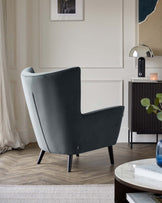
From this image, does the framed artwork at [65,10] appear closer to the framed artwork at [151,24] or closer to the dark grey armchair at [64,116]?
the framed artwork at [151,24]

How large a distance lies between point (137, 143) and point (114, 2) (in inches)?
73.6

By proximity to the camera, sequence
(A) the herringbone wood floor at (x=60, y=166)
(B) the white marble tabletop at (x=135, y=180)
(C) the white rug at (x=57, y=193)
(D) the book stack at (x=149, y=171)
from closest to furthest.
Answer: (B) the white marble tabletop at (x=135, y=180) < (D) the book stack at (x=149, y=171) < (C) the white rug at (x=57, y=193) < (A) the herringbone wood floor at (x=60, y=166)

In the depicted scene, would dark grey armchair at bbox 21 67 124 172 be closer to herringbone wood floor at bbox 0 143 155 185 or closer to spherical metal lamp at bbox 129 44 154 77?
herringbone wood floor at bbox 0 143 155 185

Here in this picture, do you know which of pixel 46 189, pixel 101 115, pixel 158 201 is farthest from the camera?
pixel 101 115

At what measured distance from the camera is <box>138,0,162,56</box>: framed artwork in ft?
17.2

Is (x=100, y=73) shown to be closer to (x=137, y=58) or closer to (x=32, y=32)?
(x=137, y=58)

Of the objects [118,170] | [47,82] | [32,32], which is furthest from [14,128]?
[118,170]

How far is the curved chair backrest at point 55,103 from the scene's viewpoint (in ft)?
11.7

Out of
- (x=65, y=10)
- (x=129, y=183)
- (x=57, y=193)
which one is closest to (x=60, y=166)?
(x=57, y=193)

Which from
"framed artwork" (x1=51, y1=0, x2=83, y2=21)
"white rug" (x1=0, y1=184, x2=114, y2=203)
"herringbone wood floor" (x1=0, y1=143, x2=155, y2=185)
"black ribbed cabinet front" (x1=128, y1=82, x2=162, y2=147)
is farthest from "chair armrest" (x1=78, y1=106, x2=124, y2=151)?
"framed artwork" (x1=51, y1=0, x2=83, y2=21)

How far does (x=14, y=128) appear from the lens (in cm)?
504

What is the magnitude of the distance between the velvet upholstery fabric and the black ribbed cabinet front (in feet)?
3.14

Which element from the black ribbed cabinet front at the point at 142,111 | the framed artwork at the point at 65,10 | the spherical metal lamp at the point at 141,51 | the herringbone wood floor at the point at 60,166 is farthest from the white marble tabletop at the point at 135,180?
the framed artwork at the point at 65,10

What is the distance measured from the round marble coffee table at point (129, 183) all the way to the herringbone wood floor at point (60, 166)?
1167mm
